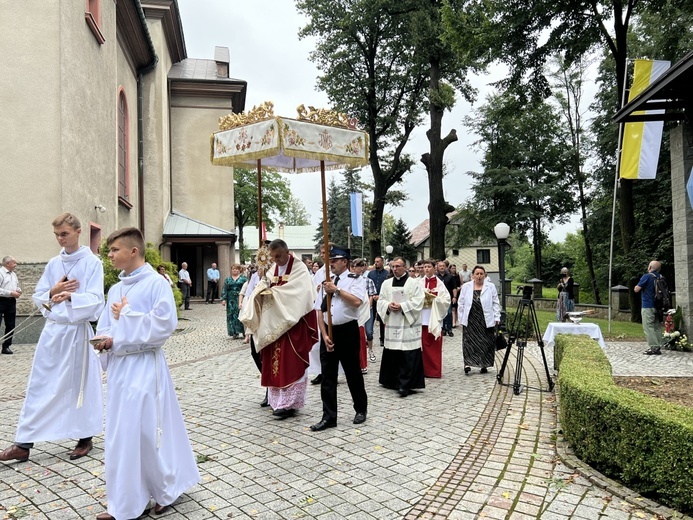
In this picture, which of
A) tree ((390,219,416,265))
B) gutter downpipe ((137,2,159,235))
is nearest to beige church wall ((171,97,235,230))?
gutter downpipe ((137,2,159,235))

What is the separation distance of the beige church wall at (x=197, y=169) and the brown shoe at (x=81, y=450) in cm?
2438

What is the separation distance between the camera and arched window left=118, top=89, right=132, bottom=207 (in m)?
19.8

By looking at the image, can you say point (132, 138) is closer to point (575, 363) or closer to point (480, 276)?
point (480, 276)

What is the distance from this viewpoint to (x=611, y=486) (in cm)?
420

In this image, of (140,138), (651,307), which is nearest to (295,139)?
(651,307)

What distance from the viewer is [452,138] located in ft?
70.0

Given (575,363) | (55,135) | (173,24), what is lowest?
(575,363)

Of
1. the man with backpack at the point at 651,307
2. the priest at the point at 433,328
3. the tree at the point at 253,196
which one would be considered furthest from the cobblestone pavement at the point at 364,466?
the tree at the point at 253,196

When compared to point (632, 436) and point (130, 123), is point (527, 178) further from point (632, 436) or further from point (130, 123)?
point (632, 436)

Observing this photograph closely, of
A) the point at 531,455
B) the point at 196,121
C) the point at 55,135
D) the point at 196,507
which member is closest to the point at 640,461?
the point at 531,455

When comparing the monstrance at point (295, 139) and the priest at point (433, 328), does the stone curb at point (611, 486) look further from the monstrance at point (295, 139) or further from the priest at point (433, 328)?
the priest at point (433, 328)

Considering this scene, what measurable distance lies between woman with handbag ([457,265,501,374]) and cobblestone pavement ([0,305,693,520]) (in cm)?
123

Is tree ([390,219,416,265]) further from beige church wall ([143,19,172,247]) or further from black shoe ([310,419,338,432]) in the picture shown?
black shoe ([310,419,338,432])

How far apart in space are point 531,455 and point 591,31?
728 inches
